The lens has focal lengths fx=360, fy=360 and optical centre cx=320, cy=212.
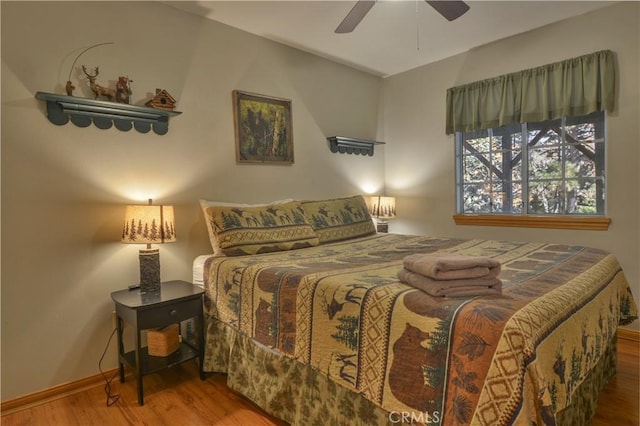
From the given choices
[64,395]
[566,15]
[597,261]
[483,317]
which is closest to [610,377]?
[597,261]

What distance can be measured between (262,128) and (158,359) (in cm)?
196

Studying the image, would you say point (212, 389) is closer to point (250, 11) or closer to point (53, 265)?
point (53, 265)

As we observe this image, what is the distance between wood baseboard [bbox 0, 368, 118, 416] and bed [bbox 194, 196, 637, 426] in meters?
0.72

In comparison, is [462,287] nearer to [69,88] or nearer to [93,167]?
[93,167]

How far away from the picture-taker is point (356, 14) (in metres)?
2.14

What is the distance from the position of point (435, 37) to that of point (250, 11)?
1673 mm

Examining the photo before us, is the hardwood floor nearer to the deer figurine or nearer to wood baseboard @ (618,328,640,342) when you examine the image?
wood baseboard @ (618,328,640,342)

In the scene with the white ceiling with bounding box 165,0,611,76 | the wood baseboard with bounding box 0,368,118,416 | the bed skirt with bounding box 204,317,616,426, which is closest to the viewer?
the bed skirt with bounding box 204,317,616,426

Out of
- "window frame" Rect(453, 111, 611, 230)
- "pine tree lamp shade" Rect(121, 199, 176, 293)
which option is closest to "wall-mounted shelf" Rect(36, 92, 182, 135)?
"pine tree lamp shade" Rect(121, 199, 176, 293)

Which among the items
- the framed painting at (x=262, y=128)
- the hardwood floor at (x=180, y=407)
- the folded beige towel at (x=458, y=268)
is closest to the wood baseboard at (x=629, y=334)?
the hardwood floor at (x=180, y=407)

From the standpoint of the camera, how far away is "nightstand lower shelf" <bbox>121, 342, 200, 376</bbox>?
2094mm

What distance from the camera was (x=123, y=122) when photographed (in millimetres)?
2381

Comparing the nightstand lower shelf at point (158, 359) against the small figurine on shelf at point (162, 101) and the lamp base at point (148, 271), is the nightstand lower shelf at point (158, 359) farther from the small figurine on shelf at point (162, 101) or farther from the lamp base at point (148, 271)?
the small figurine on shelf at point (162, 101)

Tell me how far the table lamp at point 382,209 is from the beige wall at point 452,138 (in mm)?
291
